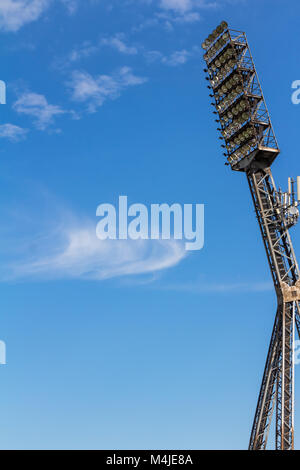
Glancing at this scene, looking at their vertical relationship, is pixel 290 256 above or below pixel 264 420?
above

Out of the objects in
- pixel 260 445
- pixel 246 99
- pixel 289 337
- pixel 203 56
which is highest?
pixel 203 56

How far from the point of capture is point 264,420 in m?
70.7

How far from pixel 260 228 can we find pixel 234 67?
18422 millimetres

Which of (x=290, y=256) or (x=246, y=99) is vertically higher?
(x=246, y=99)

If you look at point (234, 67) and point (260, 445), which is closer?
point (260, 445)

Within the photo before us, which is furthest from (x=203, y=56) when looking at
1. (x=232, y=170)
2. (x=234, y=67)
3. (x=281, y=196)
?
(x=281, y=196)
